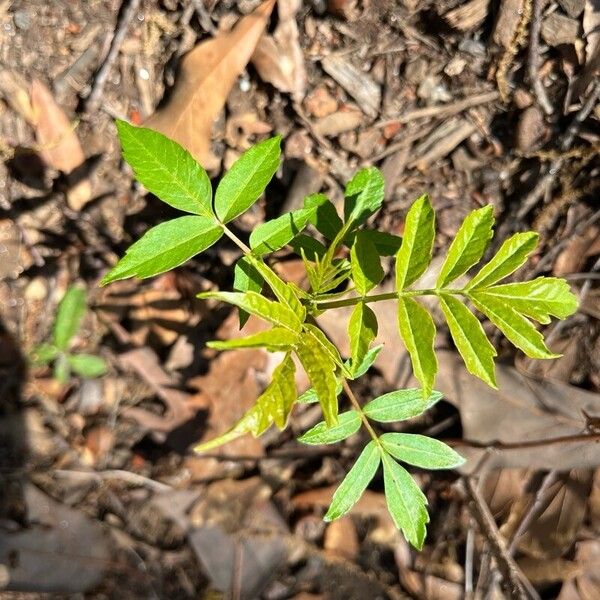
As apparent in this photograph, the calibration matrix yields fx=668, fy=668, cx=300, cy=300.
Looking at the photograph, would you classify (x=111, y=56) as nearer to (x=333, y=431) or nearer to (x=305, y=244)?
(x=305, y=244)

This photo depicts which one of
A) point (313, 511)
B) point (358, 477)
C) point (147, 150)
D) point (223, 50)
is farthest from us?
point (313, 511)

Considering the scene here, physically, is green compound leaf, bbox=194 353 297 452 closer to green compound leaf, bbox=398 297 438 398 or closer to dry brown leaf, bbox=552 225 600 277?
green compound leaf, bbox=398 297 438 398

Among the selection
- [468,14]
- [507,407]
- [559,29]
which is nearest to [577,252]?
[507,407]

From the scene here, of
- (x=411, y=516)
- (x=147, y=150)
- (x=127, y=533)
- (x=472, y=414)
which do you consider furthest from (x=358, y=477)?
(x=127, y=533)

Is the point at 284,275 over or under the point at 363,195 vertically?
under

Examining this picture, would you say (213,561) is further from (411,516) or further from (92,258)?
(411,516)
